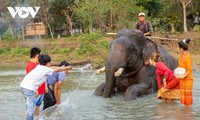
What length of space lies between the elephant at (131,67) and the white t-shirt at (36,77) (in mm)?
3506

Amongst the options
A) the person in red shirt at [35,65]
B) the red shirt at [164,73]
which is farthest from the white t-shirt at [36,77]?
the red shirt at [164,73]

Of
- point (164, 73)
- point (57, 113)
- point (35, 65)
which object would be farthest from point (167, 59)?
point (35, 65)

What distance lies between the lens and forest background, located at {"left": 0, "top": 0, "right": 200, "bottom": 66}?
29781mm

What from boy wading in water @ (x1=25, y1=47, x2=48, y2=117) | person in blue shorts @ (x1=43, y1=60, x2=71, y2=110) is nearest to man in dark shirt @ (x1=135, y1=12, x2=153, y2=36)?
person in blue shorts @ (x1=43, y1=60, x2=71, y2=110)

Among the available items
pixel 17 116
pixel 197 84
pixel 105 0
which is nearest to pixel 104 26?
pixel 105 0

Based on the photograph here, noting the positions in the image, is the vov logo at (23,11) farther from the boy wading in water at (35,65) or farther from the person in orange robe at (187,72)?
the boy wading in water at (35,65)

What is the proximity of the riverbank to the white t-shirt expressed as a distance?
49.8 ft

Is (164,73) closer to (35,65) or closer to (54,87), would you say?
(54,87)

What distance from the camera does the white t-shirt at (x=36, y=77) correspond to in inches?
331

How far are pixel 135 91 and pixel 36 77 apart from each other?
399cm

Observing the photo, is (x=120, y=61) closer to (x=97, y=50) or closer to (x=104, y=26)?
(x=97, y=50)

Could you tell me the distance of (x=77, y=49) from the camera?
31.5 meters

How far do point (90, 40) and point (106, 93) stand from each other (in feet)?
59.3

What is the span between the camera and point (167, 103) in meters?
10.9
